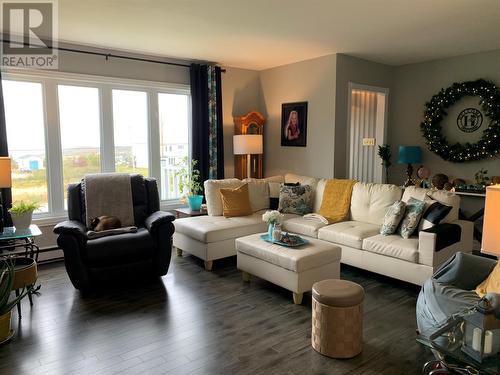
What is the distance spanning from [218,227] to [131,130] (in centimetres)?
202

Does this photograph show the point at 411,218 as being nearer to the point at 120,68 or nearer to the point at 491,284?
the point at 491,284

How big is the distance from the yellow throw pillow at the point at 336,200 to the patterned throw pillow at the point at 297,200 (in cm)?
21

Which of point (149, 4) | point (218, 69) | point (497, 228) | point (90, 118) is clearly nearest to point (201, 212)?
point (90, 118)

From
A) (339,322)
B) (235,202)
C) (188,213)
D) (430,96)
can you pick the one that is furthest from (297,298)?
(430,96)

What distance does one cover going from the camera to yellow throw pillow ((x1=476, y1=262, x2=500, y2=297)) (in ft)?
7.68

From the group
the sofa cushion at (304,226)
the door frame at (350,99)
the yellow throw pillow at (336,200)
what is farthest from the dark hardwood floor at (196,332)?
the door frame at (350,99)

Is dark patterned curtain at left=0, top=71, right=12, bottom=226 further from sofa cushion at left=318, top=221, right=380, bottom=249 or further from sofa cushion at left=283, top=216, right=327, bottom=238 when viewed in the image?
sofa cushion at left=318, top=221, right=380, bottom=249

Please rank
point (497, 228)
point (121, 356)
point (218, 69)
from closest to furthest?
point (497, 228)
point (121, 356)
point (218, 69)

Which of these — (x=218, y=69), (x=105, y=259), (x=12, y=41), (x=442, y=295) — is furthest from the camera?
(x=218, y=69)

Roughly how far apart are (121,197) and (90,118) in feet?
4.50

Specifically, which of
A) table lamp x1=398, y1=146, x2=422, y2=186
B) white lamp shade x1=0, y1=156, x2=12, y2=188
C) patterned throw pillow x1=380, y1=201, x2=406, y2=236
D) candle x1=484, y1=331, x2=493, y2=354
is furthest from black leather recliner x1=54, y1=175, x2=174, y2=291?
table lamp x1=398, y1=146, x2=422, y2=186

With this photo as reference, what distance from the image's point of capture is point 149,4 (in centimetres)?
329

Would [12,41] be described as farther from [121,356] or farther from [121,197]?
[121,356]

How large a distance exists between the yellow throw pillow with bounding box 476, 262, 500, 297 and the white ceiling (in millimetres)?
2218
